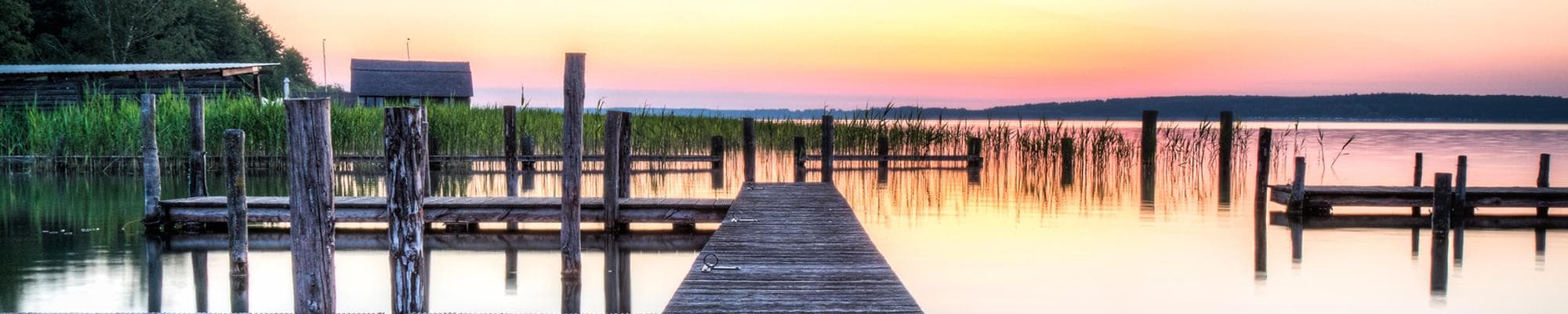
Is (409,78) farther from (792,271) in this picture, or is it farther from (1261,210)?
(792,271)

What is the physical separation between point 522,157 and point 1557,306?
17848mm

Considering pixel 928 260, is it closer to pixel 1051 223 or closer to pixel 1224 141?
pixel 1051 223

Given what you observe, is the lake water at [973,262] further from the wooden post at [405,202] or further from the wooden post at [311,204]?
the wooden post at [311,204]

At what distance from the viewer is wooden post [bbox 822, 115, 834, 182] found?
2006cm

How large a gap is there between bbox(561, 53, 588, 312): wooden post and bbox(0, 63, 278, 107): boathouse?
21240 millimetres

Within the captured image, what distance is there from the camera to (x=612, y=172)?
12711mm

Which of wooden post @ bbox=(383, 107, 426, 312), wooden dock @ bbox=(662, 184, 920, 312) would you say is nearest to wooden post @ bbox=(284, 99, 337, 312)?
wooden post @ bbox=(383, 107, 426, 312)

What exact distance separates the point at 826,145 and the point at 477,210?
8.45 m

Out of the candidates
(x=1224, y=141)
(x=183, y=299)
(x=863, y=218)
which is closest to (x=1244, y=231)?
(x=863, y=218)

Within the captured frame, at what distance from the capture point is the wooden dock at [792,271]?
264 inches

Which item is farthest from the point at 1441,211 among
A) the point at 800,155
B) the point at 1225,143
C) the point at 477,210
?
the point at 1225,143

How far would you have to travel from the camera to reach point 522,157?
23438 mm

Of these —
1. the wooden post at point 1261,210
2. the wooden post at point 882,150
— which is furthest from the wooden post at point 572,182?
the wooden post at point 882,150

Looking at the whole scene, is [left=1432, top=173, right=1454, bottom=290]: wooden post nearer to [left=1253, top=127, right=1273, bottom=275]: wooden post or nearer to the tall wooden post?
[left=1253, top=127, right=1273, bottom=275]: wooden post
